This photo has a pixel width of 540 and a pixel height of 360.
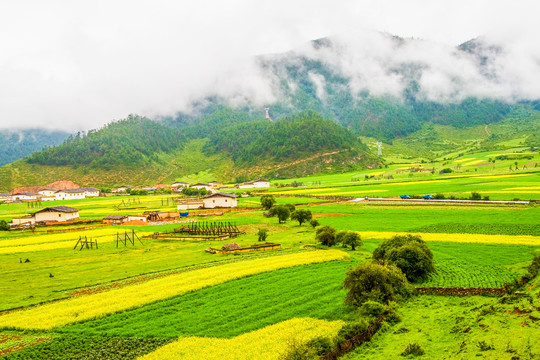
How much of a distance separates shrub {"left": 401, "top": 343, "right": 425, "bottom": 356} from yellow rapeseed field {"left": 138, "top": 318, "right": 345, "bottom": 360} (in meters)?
3.82

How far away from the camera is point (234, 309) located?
24.1m

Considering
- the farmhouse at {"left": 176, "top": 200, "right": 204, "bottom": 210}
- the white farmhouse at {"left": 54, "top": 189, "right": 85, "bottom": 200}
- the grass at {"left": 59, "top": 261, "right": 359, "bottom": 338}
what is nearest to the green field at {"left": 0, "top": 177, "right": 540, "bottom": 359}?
the grass at {"left": 59, "top": 261, "right": 359, "bottom": 338}

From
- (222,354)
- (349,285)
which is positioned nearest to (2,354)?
(222,354)

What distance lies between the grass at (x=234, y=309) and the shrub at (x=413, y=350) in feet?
17.7

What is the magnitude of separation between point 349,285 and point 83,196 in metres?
139

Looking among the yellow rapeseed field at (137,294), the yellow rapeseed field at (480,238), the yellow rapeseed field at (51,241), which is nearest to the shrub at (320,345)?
the yellow rapeseed field at (137,294)

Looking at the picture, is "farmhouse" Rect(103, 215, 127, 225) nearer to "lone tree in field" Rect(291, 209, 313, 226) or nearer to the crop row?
"lone tree in field" Rect(291, 209, 313, 226)

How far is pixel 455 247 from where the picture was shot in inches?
1508

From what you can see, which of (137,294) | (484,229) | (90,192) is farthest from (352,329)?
(90,192)

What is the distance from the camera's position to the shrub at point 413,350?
1703 centimetres

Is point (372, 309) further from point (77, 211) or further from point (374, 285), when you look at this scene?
point (77, 211)

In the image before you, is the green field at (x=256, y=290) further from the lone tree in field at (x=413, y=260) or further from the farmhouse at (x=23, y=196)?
the farmhouse at (x=23, y=196)

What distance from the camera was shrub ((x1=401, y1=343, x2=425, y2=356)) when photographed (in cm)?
1703

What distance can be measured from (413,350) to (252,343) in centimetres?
766
